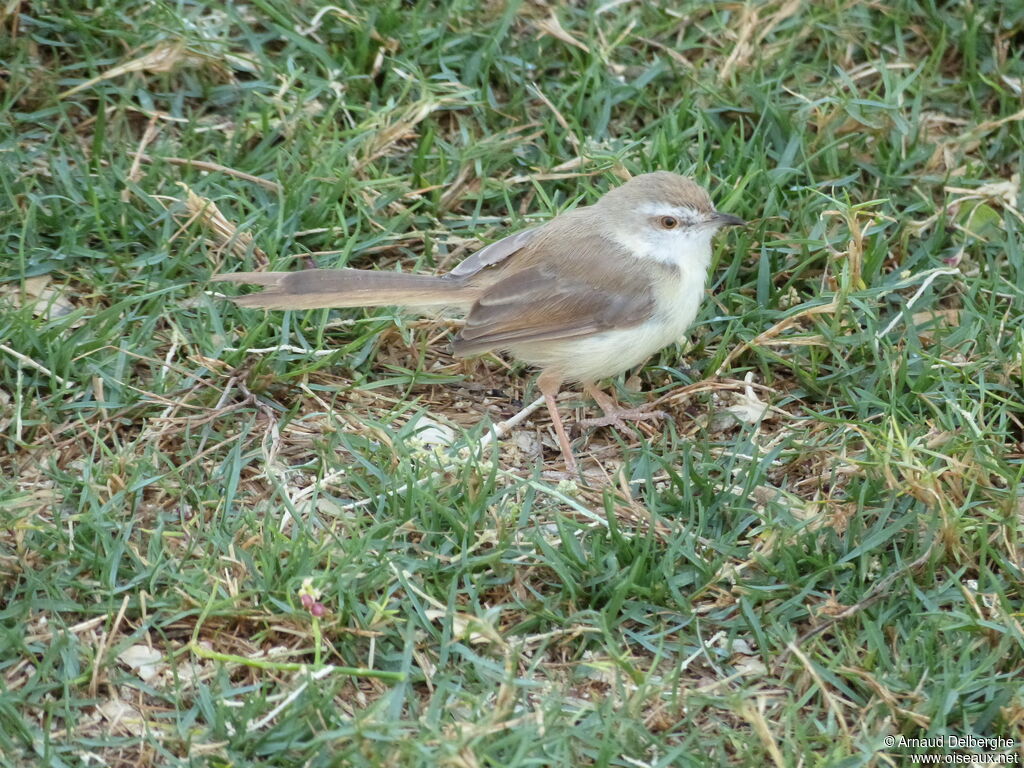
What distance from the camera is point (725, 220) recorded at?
231 inches

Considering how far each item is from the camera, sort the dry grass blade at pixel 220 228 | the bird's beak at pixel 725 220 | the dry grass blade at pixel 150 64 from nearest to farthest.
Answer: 1. the bird's beak at pixel 725 220
2. the dry grass blade at pixel 220 228
3. the dry grass blade at pixel 150 64

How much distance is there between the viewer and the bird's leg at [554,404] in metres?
5.72

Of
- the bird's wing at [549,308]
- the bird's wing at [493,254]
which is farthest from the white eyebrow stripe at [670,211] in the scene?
the bird's wing at [493,254]

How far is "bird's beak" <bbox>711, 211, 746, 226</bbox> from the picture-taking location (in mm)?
5839

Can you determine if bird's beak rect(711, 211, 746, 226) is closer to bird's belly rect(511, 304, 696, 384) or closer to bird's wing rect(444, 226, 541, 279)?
bird's belly rect(511, 304, 696, 384)

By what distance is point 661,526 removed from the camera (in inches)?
203

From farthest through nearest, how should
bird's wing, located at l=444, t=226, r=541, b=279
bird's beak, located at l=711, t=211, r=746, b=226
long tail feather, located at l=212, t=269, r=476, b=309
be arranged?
1. bird's wing, located at l=444, t=226, r=541, b=279
2. bird's beak, located at l=711, t=211, r=746, b=226
3. long tail feather, located at l=212, t=269, r=476, b=309

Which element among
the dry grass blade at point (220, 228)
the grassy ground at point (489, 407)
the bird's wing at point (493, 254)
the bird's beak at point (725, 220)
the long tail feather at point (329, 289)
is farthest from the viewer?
the dry grass blade at point (220, 228)

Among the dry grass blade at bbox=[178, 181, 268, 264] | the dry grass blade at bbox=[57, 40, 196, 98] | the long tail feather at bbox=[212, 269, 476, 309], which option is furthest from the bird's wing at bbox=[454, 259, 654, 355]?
the dry grass blade at bbox=[57, 40, 196, 98]

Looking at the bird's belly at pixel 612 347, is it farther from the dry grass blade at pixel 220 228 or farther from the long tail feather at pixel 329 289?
the dry grass blade at pixel 220 228

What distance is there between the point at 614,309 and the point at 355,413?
4.17 feet

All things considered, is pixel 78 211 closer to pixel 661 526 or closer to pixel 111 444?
pixel 111 444

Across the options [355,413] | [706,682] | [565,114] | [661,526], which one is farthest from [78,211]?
[706,682]

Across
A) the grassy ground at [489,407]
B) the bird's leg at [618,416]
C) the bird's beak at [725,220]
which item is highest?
the bird's beak at [725,220]
